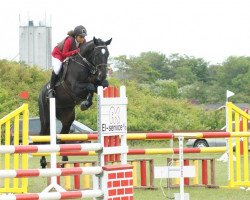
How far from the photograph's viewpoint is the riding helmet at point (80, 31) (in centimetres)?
1172

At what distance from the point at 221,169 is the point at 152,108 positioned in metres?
20.4

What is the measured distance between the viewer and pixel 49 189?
9.66m

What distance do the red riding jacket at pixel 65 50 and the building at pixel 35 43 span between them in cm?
3892

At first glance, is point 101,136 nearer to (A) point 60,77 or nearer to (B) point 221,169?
(A) point 60,77

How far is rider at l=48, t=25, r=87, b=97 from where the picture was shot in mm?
12008

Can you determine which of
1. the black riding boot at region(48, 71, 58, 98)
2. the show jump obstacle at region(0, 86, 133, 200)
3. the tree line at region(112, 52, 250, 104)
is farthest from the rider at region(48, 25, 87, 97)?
the tree line at region(112, 52, 250, 104)

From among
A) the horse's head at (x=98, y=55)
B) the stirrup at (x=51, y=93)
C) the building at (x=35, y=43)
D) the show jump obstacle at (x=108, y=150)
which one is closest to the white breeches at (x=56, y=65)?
the stirrup at (x=51, y=93)

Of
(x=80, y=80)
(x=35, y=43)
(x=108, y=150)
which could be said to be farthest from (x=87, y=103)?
(x=35, y=43)

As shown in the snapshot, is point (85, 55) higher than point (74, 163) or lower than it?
higher

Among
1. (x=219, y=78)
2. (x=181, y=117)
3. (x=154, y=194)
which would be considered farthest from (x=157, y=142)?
(x=219, y=78)

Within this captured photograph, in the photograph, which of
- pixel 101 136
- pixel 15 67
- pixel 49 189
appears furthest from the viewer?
pixel 15 67

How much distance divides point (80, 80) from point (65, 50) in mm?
478

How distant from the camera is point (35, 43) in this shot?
174ft

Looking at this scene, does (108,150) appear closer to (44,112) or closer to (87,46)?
(87,46)
